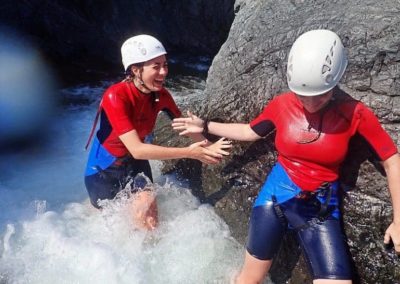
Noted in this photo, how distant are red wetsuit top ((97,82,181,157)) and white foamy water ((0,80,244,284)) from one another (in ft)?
2.24

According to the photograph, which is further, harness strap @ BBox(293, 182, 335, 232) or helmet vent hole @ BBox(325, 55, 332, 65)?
harness strap @ BBox(293, 182, 335, 232)

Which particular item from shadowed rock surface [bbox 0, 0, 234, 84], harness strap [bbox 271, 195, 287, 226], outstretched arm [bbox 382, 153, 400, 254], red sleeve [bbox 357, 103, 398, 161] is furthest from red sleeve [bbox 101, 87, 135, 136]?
shadowed rock surface [bbox 0, 0, 234, 84]

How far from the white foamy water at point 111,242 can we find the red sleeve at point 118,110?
965mm

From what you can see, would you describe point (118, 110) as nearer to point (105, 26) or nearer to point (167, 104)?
point (167, 104)

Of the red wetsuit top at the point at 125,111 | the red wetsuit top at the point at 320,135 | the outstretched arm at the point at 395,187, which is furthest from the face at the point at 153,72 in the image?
the outstretched arm at the point at 395,187

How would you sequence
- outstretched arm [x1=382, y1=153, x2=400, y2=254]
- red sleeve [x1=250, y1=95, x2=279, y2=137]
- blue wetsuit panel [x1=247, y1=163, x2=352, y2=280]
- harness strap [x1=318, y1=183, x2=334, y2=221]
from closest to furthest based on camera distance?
1. outstretched arm [x1=382, y1=153, x2=400, y2=254]
2. blue wetsuit panel [x1=247, y1=163, x2=352, y2=280]
3. harness strap [x1=318, y1=183, x2=334, y2=221]
4. red sleeve [x1=250, y1=95, x2=279, y2=137]

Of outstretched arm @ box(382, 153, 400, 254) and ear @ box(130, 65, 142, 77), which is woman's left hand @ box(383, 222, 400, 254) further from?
ear @ box(130, 65, 142, 77)

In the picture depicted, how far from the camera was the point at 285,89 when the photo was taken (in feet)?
14.5

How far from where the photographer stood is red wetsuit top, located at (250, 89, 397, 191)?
3.43 meters

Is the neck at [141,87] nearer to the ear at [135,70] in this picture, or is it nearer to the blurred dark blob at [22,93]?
the ear at [135,70]

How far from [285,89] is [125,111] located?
161 centimetres

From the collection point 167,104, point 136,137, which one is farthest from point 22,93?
point 136,137

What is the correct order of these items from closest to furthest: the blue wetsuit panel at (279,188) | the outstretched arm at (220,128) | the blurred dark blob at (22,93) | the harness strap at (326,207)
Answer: the harness strap at (326,207) → the blue wetsuit panel at (279,188) → the outstretched arm at (220,128) → the blurred dark blob at (22,93)

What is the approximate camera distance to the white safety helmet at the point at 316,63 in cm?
327
